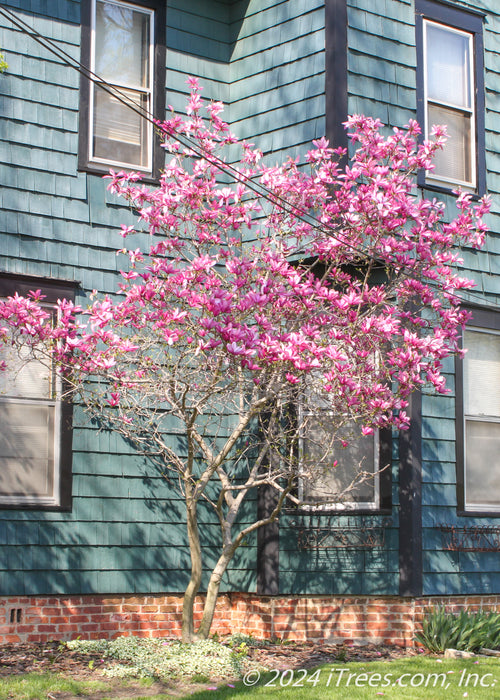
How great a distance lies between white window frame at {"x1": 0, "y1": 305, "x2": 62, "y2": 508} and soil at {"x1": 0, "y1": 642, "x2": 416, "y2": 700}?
3.85 ft

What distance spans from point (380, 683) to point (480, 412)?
358 centimetres

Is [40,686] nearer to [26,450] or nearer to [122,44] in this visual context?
[26,450]

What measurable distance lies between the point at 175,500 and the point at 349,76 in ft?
14.2

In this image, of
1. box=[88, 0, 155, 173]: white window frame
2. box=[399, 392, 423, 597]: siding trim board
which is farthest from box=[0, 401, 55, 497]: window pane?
box=[399, 392, 423, 597]: siding trim board

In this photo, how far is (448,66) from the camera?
1013 centimetres

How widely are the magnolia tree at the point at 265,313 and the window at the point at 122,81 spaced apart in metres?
1.04

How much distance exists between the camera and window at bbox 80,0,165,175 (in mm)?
9117

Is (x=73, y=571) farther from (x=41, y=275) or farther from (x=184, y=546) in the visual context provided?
(x=41, y=275)

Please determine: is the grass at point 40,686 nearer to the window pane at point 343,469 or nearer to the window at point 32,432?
the window at point 32,432

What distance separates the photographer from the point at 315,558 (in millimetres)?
8914

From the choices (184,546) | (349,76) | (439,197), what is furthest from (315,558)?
(349,76)

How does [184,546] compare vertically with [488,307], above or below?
below

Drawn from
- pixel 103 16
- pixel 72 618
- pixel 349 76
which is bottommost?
pixel 72 618

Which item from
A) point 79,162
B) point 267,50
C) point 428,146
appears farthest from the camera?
point 267,50
